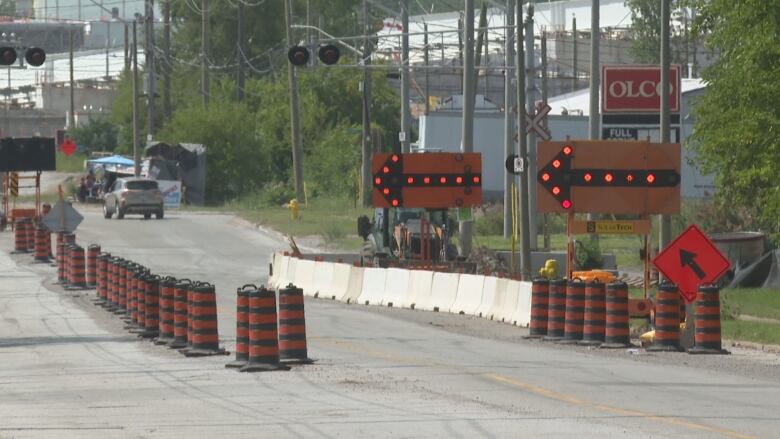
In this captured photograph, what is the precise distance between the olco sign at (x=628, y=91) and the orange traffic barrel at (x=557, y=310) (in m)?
2.86

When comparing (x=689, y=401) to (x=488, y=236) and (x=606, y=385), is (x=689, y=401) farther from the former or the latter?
(x=488, y=236)

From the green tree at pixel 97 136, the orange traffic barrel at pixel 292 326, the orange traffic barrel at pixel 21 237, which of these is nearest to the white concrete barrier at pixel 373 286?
the orange traffic barrel at pixel 292 326

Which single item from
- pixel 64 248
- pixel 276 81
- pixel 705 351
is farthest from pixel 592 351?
pixel 276 81

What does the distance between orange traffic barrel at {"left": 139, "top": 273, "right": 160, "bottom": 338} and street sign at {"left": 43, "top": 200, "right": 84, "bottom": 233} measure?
66.1 ft

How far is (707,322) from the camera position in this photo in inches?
906

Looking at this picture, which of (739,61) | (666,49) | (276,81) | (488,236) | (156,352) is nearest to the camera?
(156,352)

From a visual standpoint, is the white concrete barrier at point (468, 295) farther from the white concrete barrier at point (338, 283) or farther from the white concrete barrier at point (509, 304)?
the white concrete barrier at point (338, 283)

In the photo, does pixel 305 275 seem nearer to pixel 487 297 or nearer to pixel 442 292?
pixel 442 292

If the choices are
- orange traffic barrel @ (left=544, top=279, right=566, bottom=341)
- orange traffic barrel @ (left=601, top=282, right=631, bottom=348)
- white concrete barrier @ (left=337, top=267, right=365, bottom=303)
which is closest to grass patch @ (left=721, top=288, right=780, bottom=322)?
orange traffic barrel @ (left=544, top=279, right=566, bottom=341)

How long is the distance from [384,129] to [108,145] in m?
23.7

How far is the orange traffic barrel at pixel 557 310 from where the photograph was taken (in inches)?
993

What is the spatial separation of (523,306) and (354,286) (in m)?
8.11

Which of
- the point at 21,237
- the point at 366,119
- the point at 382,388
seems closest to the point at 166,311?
the point at 382,388

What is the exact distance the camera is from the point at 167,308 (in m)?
23.7
